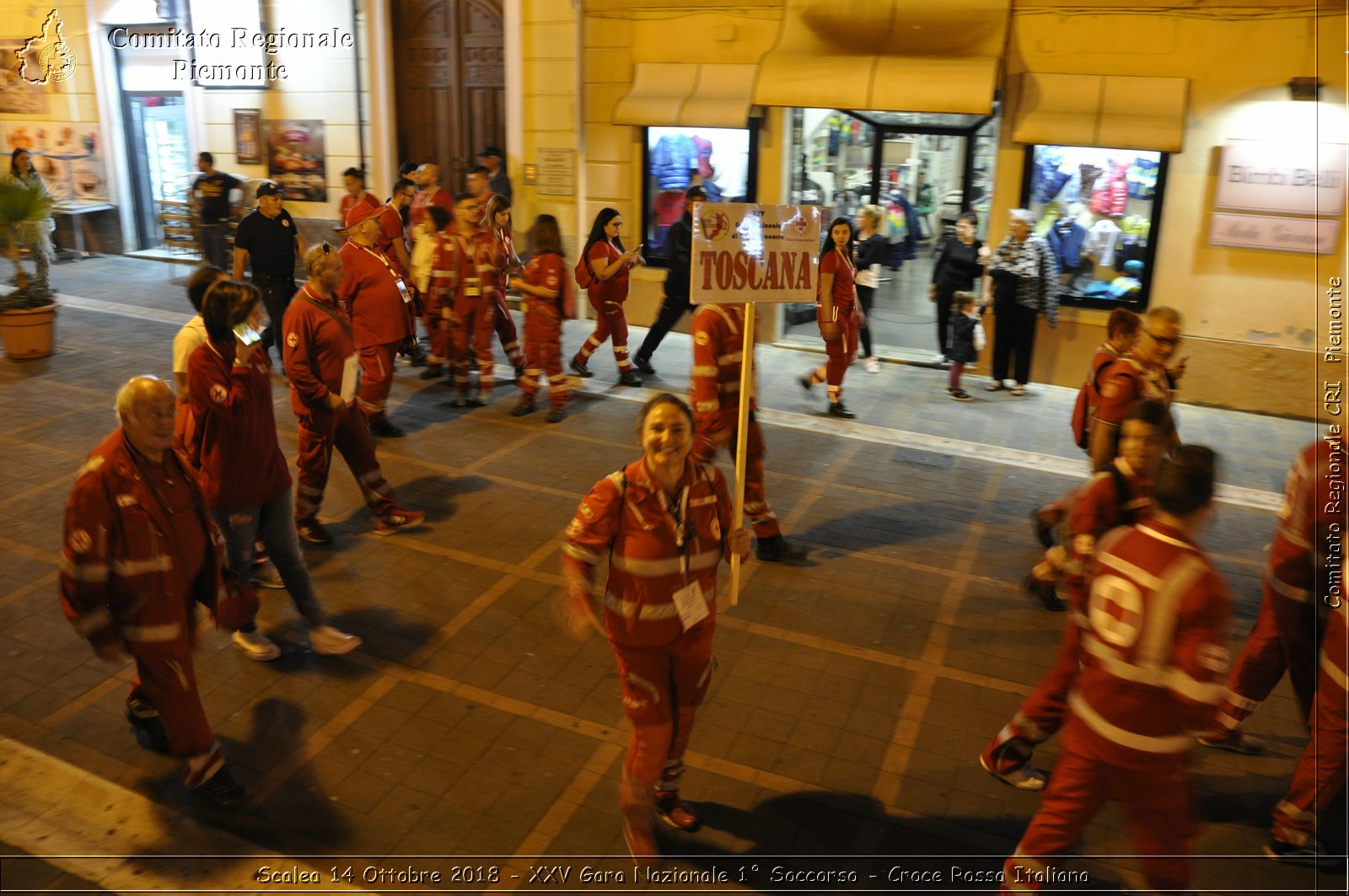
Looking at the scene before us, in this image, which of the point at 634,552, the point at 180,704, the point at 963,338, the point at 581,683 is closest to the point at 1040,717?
the point at 634,552

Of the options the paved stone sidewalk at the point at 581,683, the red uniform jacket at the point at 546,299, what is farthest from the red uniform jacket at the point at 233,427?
the red uniform jacket at the point at 546,299

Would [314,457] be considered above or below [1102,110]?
below

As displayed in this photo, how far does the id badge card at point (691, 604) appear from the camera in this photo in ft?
13.2

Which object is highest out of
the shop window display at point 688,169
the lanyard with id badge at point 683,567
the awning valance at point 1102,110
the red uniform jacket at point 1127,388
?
the awning valance at point 1102,110

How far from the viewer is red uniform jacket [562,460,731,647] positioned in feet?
13.1

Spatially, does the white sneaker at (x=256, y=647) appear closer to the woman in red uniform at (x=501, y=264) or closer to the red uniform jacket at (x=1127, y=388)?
the red uniform jacket at (x=1127, y=388)

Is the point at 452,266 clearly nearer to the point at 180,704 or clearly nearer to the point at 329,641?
the point at 329,641

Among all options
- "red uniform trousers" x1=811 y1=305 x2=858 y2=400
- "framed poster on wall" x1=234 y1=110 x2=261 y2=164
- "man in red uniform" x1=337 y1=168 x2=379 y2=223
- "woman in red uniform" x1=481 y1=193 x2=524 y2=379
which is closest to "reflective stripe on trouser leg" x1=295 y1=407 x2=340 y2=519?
"woman in red uniform" x1=481 y1=193 x2=524 y2=379

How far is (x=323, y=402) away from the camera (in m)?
6.84

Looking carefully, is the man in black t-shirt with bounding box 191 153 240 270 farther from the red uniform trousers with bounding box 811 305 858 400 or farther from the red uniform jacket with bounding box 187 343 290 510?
the red uniform jacket with bounding box 187 343 290 510

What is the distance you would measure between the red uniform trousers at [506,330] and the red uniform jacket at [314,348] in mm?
3713

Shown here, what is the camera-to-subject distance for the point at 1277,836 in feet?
14.6

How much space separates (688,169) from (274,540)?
9.04 m

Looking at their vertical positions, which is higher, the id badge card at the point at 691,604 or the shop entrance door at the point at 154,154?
the shop entrance door at the point at 154,154
